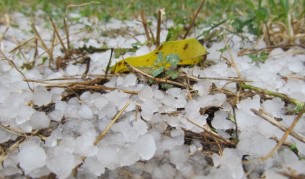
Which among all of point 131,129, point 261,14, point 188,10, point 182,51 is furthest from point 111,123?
point 188,10

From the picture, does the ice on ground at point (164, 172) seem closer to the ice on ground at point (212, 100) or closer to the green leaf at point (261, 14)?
the ice on ground at point (212, 100)

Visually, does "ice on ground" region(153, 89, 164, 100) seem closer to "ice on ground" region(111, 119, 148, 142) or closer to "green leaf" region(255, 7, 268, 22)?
"ice on ground" region(111, 119, 148, 142)

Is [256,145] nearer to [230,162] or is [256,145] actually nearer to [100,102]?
[230,162]

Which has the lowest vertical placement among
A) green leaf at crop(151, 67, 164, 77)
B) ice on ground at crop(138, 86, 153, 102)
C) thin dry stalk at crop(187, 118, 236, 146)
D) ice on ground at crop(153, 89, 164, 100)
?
thin dry stalk at crop(187, 118, 236, 146)

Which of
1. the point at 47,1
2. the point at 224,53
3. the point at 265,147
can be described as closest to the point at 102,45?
the point at 224,53

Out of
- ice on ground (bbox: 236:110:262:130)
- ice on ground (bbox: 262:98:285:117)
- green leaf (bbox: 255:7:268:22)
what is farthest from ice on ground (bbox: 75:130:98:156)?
green leaf (bbox: 255:7:268:22)

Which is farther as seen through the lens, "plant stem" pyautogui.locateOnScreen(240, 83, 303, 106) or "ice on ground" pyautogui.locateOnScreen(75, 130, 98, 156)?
"plant stem" pyautogui.locateOnScreen(240, 83, 303, 106)

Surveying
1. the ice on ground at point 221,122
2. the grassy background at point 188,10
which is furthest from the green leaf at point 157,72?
the grassy background at point 188,10
